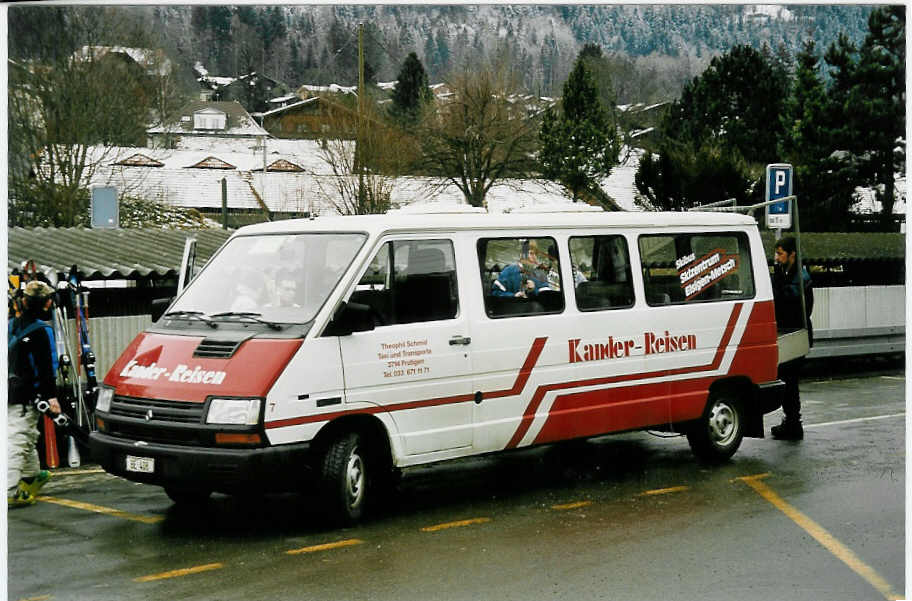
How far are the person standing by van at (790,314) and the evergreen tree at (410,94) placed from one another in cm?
1348

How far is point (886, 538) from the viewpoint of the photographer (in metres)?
7.23

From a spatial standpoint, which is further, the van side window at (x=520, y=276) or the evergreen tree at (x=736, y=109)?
the evergreen tree at (x=736, y=109)

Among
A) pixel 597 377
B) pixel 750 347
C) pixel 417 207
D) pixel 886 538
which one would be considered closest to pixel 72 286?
pixel 417 207

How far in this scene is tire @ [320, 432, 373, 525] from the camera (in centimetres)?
723

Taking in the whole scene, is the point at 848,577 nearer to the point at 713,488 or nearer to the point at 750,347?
the point at 713,488

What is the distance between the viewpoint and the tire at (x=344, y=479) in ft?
23.7

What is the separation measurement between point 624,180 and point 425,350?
2595 centimetres

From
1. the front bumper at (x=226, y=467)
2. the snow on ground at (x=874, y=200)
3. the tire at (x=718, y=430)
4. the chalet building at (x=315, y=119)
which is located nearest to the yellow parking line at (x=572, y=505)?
the tire at (x=718, y=430)

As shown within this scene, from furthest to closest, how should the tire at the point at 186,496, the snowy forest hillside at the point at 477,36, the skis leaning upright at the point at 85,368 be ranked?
A: 1. the snowy forest hillside at the point at 477,36
2. the skis leaning upright at the point at 85,368
3. the tire at the point at 186,496

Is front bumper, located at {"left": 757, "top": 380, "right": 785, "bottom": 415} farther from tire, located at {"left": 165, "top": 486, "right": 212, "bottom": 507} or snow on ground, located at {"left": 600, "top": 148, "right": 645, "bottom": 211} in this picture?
snow on ground, located at {"left": 600, "top": 148, "right": 645, "bottom": 211}

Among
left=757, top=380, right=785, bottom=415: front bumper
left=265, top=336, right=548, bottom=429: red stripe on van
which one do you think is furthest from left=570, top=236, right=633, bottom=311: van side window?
left=757, top=380, right=785, bottom=415: front bumper

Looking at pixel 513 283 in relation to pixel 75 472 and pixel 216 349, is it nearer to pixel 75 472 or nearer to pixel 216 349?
pixel 216 349

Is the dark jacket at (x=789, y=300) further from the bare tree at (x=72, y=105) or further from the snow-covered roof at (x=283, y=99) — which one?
the snow-covered roof at (x=283, y=99)

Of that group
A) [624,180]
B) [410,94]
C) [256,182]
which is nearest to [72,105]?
[410,94]
